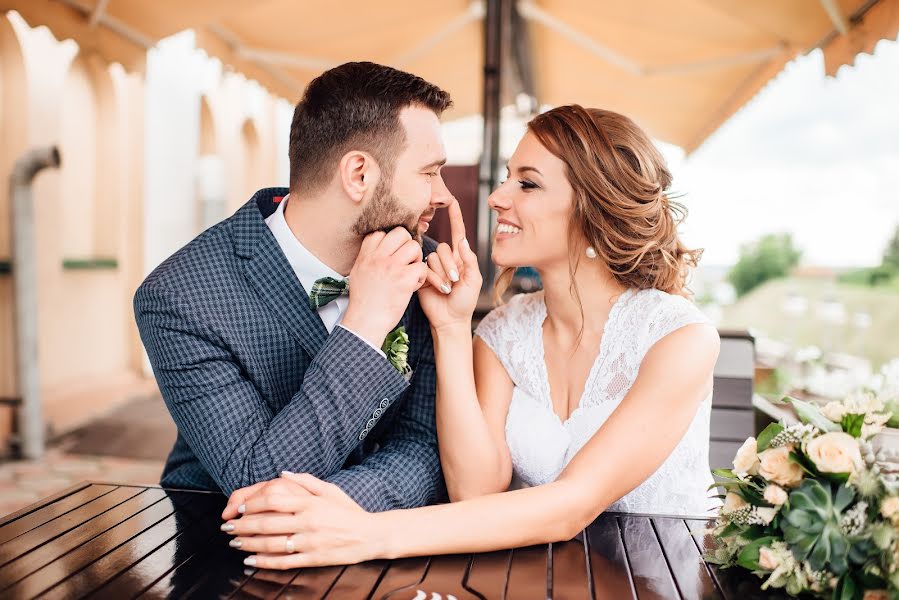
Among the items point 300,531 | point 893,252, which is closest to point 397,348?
point 300,531

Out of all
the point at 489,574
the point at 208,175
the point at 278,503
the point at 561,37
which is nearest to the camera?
the point at 489,574

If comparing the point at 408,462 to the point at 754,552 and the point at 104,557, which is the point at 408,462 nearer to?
the point at 104,557

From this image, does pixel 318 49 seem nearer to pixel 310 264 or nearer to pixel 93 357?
pixel 93 357

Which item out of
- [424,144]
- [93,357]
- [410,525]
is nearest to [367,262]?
[424,144]

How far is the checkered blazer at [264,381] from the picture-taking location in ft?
5.85

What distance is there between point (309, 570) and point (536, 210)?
4.10ft

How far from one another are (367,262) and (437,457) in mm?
594

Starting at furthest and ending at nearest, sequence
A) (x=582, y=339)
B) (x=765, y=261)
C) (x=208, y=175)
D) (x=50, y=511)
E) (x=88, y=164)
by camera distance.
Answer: (x=765, y=261), (x=208, y=175), (x=88, y=164), (x=582, y=339), (x=50, y=511)

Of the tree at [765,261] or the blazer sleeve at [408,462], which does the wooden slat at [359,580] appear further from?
the tree at [765,261]

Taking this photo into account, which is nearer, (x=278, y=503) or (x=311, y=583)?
(x=311, y=583)

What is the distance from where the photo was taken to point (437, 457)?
2143 mm

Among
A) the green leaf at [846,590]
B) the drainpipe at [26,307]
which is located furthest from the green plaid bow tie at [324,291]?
the drainpipe at [26,307]

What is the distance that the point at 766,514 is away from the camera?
4.37 ft

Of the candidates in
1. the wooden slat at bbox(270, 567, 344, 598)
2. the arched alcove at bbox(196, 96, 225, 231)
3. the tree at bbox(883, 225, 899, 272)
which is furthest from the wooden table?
the tree at bbox(883, 225, 899, 272)
